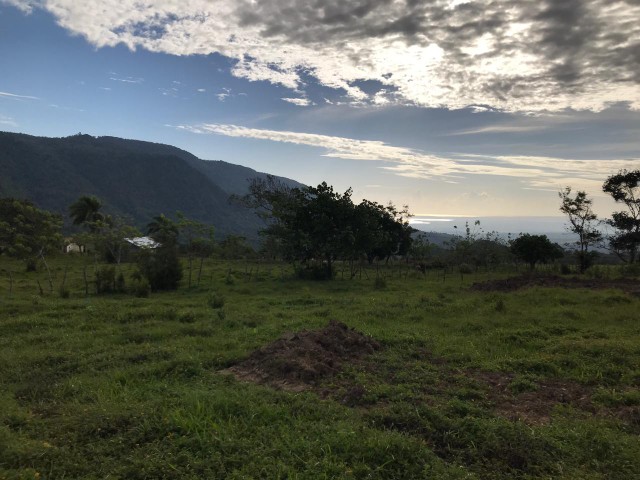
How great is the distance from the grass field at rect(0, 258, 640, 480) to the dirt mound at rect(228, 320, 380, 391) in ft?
1.05

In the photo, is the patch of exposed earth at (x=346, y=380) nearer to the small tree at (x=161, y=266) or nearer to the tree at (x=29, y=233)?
the small tree at (x=161, y=266)

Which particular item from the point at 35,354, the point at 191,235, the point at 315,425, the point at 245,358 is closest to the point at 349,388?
the point at 315,425

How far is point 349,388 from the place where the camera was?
25.4ft

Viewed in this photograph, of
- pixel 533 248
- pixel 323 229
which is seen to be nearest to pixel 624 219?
pixel 533 248

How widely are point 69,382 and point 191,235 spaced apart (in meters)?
18.1

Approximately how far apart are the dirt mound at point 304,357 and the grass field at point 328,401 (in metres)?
0.32

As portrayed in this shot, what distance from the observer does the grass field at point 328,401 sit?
5.25 m

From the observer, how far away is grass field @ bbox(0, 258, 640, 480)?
5.25 m

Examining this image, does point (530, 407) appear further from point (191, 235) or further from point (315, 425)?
point (191, 235)

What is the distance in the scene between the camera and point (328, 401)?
709 centimetres

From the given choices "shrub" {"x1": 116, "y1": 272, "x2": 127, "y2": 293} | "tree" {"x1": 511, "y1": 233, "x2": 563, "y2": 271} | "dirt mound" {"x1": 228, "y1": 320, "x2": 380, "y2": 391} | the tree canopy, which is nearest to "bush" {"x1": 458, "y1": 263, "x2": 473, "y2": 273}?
"tree" {"x1": 511, "y1": 233, "x2": 563, "y2": 271}

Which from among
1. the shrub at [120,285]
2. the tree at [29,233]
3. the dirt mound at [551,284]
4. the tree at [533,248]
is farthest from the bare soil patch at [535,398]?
the tree at [533,248]

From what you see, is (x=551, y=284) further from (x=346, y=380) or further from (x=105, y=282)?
(x=105, y=282)

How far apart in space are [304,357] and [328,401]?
1.93 metres
